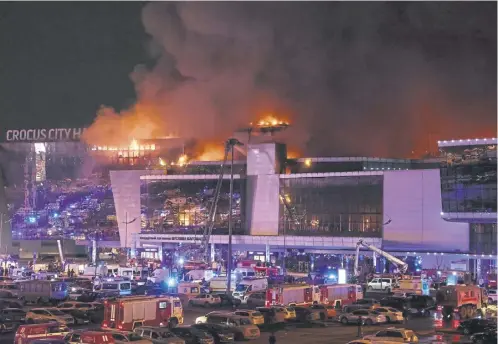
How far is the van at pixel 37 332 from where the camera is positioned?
64.7ft

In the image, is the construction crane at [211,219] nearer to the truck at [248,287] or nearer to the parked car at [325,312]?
the truck at [248,287]

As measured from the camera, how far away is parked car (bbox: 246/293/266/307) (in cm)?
3133

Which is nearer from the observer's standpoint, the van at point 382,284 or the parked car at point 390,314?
the parked car at point 390,314

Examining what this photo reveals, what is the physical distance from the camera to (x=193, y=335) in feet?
69.7

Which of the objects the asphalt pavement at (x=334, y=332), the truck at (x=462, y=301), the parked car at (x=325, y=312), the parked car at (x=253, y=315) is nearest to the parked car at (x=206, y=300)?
the asphalt pavement at (x=334, y=332)

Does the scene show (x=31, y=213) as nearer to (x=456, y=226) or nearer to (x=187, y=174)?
(x=187, y=174)

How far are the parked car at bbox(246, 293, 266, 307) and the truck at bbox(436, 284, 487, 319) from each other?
692cm

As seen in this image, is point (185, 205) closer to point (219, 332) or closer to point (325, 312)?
point (325, 312)

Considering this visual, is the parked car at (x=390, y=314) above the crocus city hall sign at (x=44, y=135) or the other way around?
the other way around

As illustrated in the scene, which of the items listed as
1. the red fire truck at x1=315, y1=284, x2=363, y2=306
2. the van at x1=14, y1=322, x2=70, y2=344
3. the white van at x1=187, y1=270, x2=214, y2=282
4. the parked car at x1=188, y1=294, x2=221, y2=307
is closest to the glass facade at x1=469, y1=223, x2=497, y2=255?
the white van at x1=187, y1=270, x2=214, y2=282

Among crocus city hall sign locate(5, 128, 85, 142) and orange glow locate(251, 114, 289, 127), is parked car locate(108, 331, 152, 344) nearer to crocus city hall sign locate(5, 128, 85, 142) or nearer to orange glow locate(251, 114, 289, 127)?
orange glow locate(251, 114, 289, 127)

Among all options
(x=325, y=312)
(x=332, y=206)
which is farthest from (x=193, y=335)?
(x=332, y=206)

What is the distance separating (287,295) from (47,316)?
30.2ft

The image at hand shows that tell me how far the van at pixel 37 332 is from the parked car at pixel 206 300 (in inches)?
474
